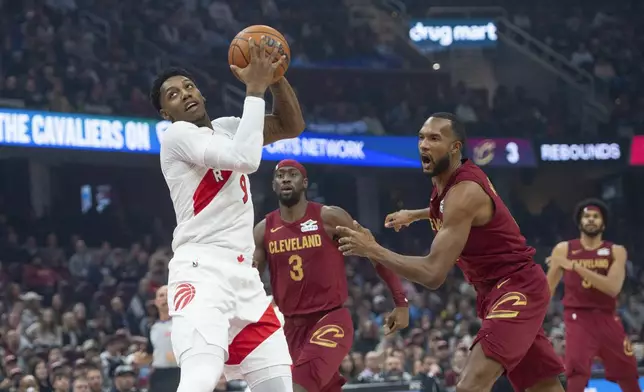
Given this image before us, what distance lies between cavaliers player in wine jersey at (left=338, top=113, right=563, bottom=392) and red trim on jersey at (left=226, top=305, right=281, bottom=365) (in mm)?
855

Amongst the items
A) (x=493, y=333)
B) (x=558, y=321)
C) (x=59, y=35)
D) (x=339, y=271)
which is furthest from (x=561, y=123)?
(x=493, y=333)

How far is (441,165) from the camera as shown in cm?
604

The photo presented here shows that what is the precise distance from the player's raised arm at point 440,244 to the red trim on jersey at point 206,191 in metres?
0.64

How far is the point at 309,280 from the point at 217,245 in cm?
260

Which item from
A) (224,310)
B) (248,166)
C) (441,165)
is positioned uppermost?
(441,165)

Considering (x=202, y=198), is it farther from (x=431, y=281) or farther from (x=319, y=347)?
(x=319, y=347)

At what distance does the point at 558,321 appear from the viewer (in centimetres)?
1630

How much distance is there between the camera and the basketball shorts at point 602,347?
934cm

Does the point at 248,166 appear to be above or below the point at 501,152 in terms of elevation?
below

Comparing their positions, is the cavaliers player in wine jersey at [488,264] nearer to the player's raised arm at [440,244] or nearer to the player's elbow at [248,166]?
the player's raised arm at [440,244]

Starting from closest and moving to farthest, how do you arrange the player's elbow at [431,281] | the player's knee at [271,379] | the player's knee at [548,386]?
the player's knee at [271,379]
the player's elbow at [431,281]
the player's knee at [548,386]

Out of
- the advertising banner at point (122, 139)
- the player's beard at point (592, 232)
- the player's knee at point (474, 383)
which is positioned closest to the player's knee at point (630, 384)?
the player's beard at point (592, 232)

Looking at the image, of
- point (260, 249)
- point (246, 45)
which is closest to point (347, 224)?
point (260, 249)

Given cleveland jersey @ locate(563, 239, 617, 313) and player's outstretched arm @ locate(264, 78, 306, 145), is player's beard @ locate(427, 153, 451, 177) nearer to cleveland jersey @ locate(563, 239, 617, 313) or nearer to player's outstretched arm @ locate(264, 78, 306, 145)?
player's outstretched arm @ locate(264, 78, 306, 145)
